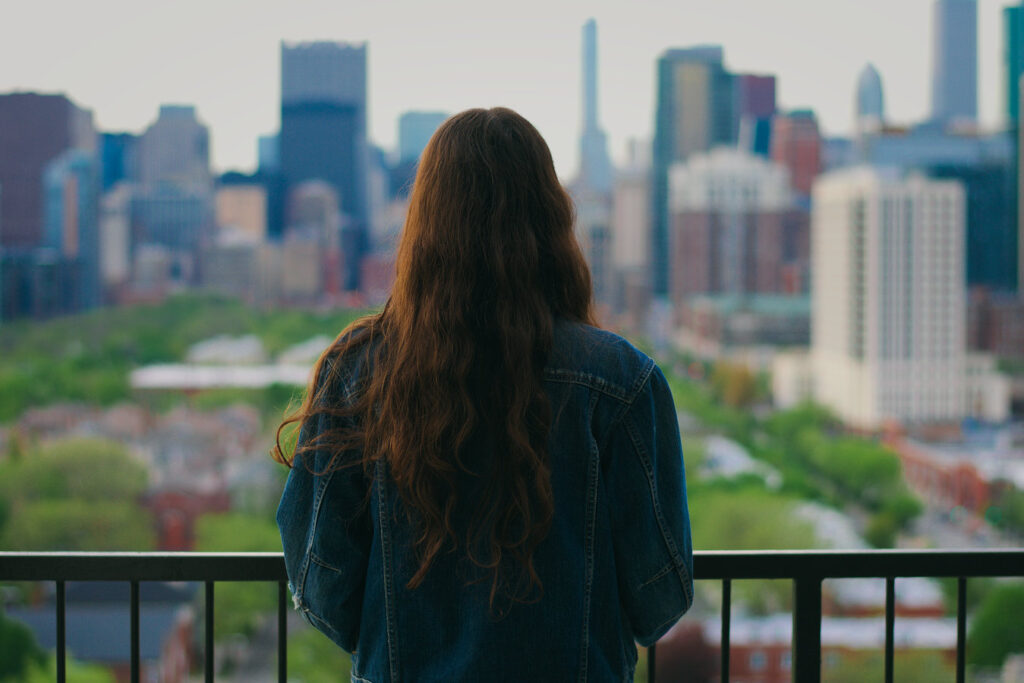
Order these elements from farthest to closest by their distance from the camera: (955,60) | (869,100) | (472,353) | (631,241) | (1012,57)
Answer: (631,241)
(869,100)
(955,60)
(1012,57)
(472,353)

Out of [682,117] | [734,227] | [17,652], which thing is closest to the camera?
[17,652]

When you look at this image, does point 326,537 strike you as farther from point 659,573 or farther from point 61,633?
point 61,633

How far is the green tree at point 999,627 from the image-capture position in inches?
838

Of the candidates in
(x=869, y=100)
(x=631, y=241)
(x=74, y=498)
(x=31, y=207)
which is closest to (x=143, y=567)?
(x=74, y=498)

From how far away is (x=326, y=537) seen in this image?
2.57 feet

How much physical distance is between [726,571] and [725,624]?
0.09m

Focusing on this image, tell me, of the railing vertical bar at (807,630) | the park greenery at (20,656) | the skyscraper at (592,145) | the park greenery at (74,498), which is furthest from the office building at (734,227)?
the railing vertical bar at (807,630)

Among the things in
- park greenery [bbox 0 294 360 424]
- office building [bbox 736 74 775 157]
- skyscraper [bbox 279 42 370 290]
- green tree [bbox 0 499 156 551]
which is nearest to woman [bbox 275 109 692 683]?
green tree [bbox 0 499 156 551]

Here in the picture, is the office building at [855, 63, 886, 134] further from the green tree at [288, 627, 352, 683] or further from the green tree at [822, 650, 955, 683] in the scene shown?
the green tree at [288, 627, 352, 683]

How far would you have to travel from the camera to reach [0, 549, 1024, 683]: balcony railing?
1.07 meters

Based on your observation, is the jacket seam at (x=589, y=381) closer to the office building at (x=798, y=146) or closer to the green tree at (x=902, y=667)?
the green tree at (x=902, y=667)

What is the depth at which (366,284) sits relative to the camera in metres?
35.3

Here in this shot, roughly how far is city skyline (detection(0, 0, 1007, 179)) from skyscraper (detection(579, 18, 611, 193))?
47 centimetres

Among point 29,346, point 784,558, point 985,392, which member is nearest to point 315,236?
point 29,346
